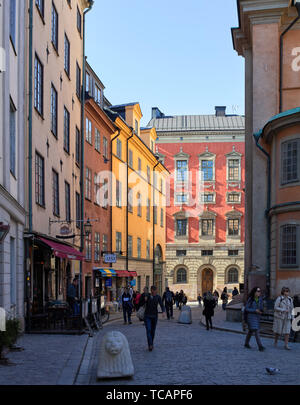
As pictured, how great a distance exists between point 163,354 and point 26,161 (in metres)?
8.69

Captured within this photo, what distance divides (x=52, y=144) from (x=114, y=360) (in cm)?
1511

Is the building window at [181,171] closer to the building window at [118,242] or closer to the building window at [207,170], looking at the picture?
the building window at [207,170]

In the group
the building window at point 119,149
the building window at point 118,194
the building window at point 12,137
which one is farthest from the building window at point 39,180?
the building window at point 119,149

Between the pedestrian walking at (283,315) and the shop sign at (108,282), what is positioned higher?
the pedestrian walking at (283,315)

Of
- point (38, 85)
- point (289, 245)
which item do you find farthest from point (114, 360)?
point (289, 245)

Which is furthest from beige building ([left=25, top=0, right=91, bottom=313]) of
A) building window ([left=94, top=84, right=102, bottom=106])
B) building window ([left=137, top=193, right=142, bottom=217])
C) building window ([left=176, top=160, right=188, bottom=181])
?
Answer: building window ([left=176, top=160, right=188, bottom=181])

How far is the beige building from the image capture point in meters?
20.9

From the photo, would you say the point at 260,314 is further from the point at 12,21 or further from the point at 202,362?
the point at 12,21

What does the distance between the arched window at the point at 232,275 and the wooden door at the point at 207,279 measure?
1703mm

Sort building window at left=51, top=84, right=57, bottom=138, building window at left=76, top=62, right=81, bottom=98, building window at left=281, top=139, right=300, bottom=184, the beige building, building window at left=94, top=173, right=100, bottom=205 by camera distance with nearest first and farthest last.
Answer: the beige building < building window at left=281, top=139, right=300, bottom=184 < building window at left=51, top=84, right=57, bottom=138 < building window at left=76, top=62, right=81, bottom=98 < building window at left=94, top=173, right=100, bottom=205

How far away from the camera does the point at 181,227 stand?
6506 centimetres

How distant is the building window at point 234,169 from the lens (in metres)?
64.8

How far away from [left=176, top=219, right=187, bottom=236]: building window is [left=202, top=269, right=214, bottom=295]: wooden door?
14.5ft

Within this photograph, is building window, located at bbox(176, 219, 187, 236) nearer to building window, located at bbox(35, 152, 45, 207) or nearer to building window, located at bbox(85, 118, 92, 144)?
building window, located at bbox(85, 118, 92, 144)
